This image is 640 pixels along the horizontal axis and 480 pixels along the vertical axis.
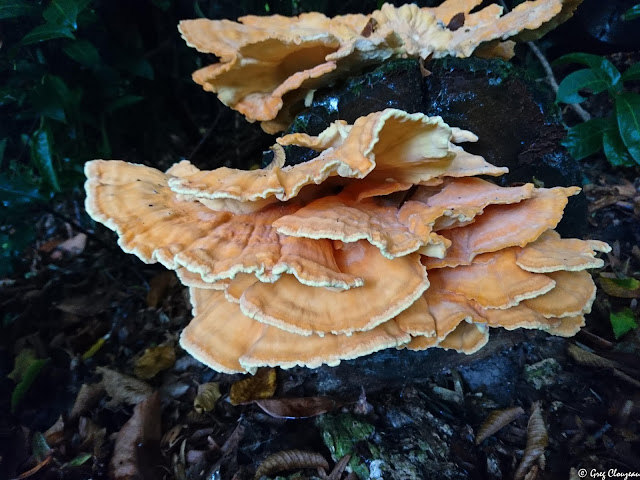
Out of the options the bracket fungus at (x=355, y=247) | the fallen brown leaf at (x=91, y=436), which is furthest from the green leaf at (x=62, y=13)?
the fallen brown leaf at (x=91, y=436)

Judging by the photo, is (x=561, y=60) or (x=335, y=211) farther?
(x=561, y=60)

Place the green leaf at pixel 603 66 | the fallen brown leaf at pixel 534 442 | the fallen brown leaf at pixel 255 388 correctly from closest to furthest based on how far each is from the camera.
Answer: the fallen brown leaf at pixel 534 442 < the fallen brown leaf at pixel 255 388 < the green leaf at pixel 603 66

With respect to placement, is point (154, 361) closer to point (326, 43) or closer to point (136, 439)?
point (136, 439)

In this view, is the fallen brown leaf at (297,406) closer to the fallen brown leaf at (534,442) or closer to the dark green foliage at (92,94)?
the fallen brown leaf at (534,442)

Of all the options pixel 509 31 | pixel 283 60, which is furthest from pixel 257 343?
pixel 509 31

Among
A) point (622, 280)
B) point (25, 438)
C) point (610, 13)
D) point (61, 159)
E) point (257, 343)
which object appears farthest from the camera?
point (610, 13)

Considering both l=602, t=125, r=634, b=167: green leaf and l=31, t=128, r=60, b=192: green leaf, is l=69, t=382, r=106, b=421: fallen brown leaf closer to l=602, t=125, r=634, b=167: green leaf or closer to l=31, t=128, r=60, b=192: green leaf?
l=31, t=128, r=60, b=192: green leaf

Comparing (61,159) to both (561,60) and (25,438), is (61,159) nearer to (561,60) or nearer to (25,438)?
(25,438)
